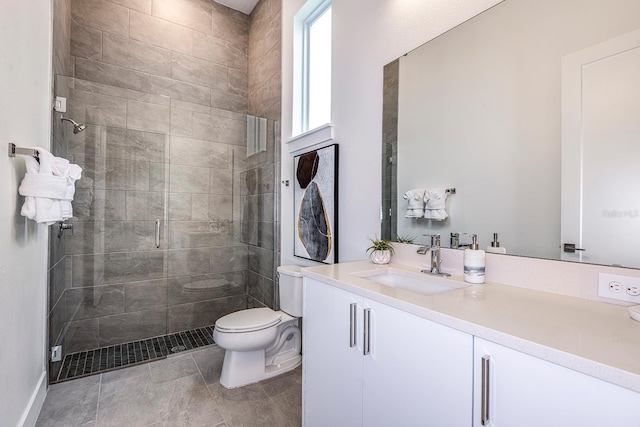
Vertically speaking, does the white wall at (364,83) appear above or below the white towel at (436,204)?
above

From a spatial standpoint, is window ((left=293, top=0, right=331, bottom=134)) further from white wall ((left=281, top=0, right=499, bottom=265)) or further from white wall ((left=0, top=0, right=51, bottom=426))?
white wall ((left=0, top=0, right=51, bottom=426))

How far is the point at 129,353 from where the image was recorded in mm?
2457

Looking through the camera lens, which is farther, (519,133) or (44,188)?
(44,188)

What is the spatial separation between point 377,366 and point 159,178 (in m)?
2.52

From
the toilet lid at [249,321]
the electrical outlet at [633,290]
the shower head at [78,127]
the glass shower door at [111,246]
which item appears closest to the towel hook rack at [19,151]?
the glass shower door at [111,246]

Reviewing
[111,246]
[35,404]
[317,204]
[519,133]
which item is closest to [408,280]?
[519,133]

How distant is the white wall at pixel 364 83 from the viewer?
1645mm

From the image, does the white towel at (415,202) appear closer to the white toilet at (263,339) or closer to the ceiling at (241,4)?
the white toilet at (263,339)

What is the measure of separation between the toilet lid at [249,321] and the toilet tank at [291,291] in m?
0.14

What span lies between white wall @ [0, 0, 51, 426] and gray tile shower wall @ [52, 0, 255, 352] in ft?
1.67

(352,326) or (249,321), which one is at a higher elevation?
(352,326)

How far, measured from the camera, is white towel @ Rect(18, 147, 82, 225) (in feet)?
4.34

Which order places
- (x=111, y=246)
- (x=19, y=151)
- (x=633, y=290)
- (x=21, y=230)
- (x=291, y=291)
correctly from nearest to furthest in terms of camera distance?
(x=633, y=290), (x=19, y=151), (x=21, y=230), (x=291, y=291), (x=111, y=246)

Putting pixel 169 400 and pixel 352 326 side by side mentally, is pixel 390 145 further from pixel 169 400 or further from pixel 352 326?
pixel 169 400
